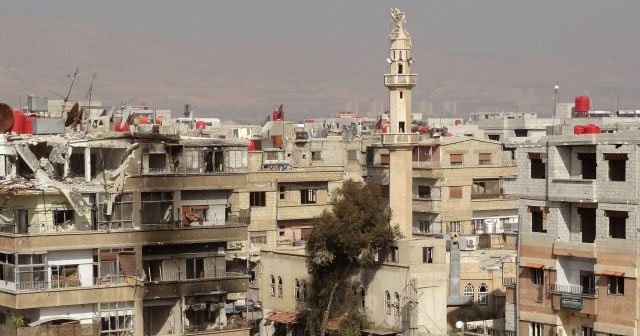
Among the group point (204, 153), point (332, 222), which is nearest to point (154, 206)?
point (204, 153)

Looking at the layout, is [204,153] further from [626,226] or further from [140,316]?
[626,226]

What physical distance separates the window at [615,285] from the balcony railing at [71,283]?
47.5 feet

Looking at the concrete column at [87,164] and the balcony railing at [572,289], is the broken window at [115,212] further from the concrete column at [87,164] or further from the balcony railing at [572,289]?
the balcony railing at [572,289]

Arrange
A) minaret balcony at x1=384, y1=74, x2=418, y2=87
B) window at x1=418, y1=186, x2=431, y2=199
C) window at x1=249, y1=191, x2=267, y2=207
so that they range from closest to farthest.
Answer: minaret balcony at x1=384, y1=74, x2=418, y2=87 → window at x1=249, y1=191, x2=267, y2=207 → window at x1=418, y1=186, x2=431, y2=199

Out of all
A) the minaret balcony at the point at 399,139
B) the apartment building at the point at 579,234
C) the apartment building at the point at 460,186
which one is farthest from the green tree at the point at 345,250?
the apartment building at the point at 460,186

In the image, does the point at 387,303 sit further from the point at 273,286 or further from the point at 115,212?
the point at 115,212

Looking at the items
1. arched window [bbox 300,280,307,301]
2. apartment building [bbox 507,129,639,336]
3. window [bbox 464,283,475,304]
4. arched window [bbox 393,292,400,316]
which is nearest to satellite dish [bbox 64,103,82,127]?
arched window [bbox 300,280,307,301]

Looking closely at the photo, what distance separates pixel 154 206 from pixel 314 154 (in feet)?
93.0

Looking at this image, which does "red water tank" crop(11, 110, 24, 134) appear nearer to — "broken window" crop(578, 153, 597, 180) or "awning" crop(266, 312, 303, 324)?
"awning" crop(266, 312, 303, 324)

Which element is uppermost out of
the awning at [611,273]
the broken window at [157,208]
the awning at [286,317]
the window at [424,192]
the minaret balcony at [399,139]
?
the minaret balcony at [399,139]

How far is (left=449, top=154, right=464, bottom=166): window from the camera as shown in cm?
7869

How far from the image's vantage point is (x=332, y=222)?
59594mm

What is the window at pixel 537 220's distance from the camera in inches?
2015

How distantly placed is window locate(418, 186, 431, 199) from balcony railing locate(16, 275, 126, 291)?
29054 mm
